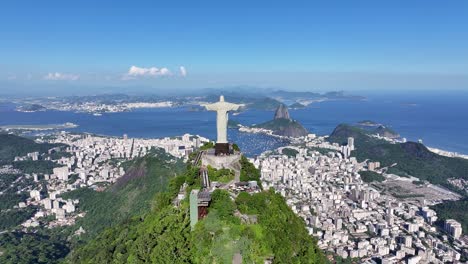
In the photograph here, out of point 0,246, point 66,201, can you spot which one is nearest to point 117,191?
point 66,201

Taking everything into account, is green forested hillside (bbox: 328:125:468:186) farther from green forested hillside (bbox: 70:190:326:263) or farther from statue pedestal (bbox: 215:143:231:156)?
green forested hillside (bbox: 70:190:326:263)

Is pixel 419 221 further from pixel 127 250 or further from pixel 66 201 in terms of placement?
pixel 66 201

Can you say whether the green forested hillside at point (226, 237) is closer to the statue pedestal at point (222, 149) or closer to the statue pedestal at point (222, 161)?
the statue pedestal at point (222, 161)

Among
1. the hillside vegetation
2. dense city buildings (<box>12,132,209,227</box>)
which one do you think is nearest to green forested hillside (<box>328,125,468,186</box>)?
dense city buildings (<box>12,132,209,227</box>)

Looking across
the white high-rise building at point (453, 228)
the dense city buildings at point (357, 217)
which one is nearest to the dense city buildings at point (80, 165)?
the dense city buildings at point (357, 217)

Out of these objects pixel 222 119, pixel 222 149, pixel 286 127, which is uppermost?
pixel 222 119

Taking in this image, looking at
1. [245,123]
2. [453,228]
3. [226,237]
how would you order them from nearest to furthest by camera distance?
[226,237], [453,228], [245,123]

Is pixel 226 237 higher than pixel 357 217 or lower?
higher

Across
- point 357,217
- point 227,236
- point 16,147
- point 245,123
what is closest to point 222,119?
point 227,236

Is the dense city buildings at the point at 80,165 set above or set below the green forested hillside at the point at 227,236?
below

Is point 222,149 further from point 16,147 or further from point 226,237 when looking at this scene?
point 16,147
